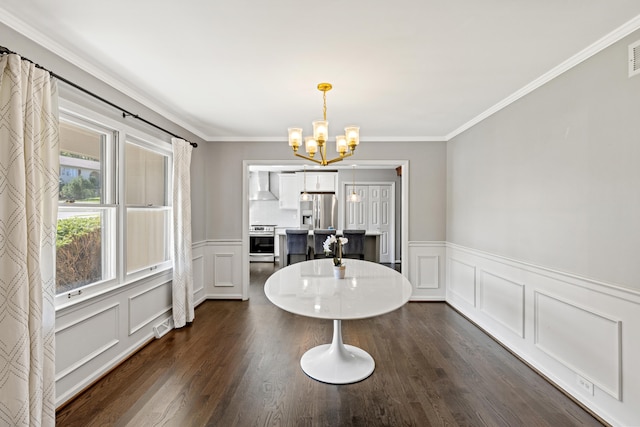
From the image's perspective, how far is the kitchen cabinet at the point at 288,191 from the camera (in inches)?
309

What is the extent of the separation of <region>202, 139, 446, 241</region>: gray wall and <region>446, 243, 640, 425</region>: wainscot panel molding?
118 centimetres

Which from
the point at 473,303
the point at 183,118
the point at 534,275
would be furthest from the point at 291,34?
the point at 473,303

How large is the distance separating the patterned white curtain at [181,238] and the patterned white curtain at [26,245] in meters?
1.56

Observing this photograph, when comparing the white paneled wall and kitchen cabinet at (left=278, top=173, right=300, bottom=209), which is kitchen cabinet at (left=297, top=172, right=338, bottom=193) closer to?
kitchen cabinet at (left=278, top=173, right=300, bottom=209)

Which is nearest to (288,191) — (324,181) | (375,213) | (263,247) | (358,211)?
(324,181)

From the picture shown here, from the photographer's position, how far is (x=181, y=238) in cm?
341

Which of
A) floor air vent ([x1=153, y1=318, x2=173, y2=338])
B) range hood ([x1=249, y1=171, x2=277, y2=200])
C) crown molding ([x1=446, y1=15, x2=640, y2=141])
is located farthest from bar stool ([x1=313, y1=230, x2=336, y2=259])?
crown molding ([x1=446, y1=15, x2=640, y2=141])

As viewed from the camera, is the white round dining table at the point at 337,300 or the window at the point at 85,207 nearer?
the white round dining table at the point at 337,300

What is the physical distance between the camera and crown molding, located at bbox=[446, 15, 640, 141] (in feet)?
5.69

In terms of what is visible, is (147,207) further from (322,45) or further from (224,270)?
(322,45)

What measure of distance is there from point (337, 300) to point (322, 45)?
1664 mm

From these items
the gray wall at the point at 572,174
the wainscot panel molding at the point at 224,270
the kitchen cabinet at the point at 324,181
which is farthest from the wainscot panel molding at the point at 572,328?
the kitchen cabinet at the point at 324,181

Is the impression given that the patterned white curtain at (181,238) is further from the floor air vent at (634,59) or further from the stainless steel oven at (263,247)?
the stainless steel oven at (263,247)

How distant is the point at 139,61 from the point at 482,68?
2530mm
